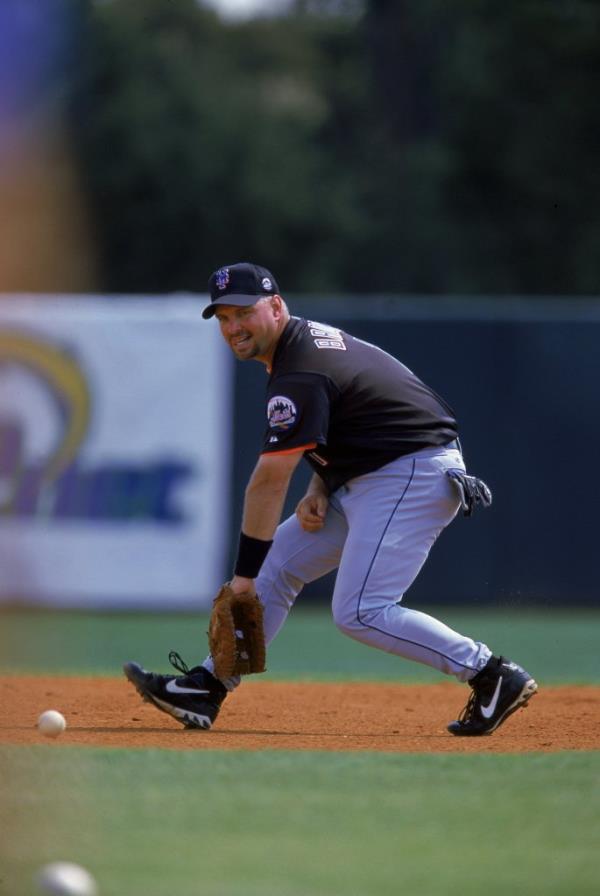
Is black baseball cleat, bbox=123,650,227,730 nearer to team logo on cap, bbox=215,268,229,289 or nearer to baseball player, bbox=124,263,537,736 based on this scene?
baseball player, bbox=124,263,537,736

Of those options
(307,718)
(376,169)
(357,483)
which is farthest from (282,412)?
(376,169)

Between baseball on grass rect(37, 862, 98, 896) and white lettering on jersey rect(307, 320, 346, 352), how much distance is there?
2.56 m

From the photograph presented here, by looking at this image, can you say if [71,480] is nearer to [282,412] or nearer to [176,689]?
[176,689]

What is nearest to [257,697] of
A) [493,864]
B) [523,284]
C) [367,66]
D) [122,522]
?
[493,864]

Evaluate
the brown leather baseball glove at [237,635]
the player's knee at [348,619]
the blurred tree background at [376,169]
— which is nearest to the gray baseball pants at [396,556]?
the player's knee at [348,619]

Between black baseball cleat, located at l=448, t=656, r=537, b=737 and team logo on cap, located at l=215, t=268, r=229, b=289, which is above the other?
team logo on cap, located at l=215, t=268, r=229, b=289

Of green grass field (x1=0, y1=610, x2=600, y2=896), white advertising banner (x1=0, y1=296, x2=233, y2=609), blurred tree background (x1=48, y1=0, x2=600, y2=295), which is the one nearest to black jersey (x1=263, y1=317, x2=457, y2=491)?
green grass field (x1=0, y1=610, x2=600, y2=896)

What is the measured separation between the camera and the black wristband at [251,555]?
18.0 ft

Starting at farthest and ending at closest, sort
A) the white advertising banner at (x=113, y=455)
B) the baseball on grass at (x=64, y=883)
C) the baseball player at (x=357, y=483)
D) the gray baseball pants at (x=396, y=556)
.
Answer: the white advertising banner at (x=113, y=455) → the gray baseball pants at (x=396, y=556) → the baseball player at (x=357, y=483) → the baseball on grass at (x=64, y=883)

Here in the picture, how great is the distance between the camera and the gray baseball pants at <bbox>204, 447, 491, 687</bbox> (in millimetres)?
5465

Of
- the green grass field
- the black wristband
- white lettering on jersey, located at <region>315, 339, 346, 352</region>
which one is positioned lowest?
the green grass field

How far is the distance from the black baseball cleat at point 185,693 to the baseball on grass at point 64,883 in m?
2.24

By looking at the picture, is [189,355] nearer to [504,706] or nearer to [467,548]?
[467,548]

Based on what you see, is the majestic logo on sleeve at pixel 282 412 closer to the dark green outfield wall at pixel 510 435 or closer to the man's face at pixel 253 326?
the man's face at pixel 253 326
